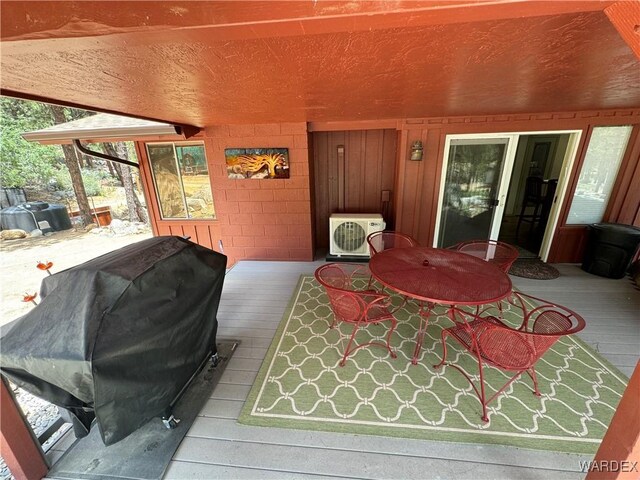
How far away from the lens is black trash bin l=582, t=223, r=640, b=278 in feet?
10.6

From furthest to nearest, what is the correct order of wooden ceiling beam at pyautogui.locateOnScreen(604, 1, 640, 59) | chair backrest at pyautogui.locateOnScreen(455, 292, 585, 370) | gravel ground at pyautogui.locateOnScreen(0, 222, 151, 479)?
1. gravel ground at pyautogui.locateOnScreen(0, 222, 151, 479)
2. chair backrest at pyautogui.locateOnScreen(455, 292, 585, 370)
3. wooden ceiling beam at pyautogui.locateOnScreen(604, 1, 640, 59)

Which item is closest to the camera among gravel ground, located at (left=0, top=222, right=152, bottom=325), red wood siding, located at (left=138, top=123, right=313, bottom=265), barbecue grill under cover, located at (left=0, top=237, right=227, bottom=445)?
barbecue grill under cover, located at (left=0, top=237, right=227, bottom=445)

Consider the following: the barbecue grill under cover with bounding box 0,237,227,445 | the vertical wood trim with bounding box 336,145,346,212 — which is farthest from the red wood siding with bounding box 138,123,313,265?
the barbecue grill under cover with bounding box 0,237,227,445

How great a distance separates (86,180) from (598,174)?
16251 millimetres

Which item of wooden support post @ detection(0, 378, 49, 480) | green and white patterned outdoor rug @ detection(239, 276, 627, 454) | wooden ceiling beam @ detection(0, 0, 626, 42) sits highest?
wooden ceiling beam @ detection(0, 0, 626, 42)

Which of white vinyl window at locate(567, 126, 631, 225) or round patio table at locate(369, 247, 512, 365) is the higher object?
white vinyl window at locate(567, 126, 631, 225)

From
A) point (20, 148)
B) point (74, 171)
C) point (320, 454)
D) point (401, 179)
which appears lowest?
point (320, 454)

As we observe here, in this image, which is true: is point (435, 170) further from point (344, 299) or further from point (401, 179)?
point (344, 299)

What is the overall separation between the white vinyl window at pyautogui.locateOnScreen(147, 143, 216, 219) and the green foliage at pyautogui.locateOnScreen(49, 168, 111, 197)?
29.5 feet

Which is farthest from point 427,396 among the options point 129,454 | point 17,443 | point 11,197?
point 11,197

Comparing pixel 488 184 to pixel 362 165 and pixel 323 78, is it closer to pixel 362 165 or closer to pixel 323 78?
pixel 362 165

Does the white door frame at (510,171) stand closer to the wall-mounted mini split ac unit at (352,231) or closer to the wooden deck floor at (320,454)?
the wall-mounted mini split ac unit at (352,231)

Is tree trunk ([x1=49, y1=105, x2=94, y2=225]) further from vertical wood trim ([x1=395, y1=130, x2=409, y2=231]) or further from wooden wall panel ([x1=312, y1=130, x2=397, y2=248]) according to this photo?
vertical wood trim ([x1=395, y1=130, x2=409, y2=231])

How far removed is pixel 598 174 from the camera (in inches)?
142
